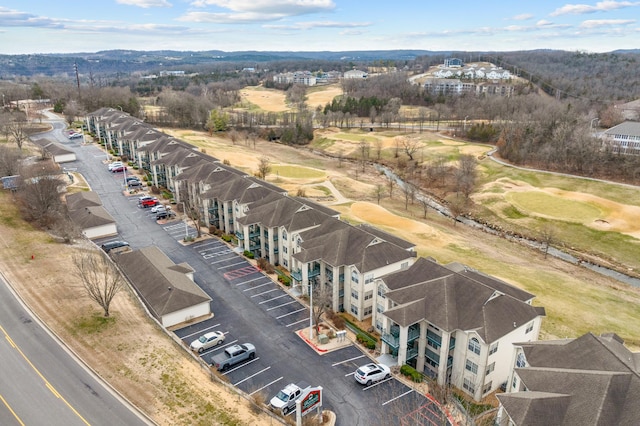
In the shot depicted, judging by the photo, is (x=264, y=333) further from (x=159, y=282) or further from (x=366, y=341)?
(x=159, y=282)

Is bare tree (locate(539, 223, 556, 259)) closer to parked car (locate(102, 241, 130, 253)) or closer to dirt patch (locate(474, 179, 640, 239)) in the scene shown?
dirt patch (locate(474, 179, 640, 239))

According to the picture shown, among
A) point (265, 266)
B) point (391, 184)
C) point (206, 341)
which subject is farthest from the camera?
point (391, 184)

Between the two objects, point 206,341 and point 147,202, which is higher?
point 147,202

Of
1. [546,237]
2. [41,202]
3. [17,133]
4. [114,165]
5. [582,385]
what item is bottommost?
[546,237]

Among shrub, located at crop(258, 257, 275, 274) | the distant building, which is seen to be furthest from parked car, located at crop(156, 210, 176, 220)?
the distant building

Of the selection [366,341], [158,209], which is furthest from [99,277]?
[366,341]

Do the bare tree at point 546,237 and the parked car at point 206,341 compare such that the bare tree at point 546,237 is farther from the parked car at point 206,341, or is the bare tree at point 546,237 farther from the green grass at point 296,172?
the parked car at point 206,341

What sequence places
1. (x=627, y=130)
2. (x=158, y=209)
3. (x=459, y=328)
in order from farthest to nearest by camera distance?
(x=627, y=130) → (x=158, y=209) → (x=459, y=328)
